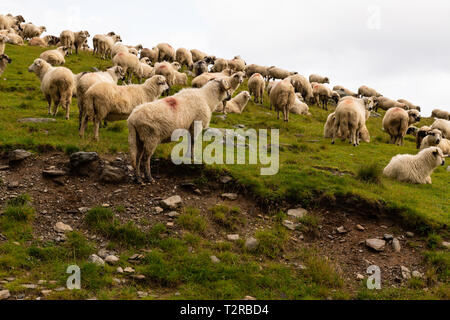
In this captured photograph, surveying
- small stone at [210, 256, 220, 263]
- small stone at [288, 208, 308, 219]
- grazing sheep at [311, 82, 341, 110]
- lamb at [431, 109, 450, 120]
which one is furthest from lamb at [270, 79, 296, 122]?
lamb at [431, 109, 450, 120]

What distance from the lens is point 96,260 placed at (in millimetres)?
6941

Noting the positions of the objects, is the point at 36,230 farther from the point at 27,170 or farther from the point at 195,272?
the point at 195,272

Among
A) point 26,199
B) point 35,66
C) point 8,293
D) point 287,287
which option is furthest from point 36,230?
point 35,66

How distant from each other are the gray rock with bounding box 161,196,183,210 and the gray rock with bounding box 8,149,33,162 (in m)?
4.13

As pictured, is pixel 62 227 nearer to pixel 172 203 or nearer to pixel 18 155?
pixel 172 203

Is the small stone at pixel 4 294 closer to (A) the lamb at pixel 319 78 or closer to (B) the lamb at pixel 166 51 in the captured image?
(B) the lamb at pixel 166 51

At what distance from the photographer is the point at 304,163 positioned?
1250 centimetres

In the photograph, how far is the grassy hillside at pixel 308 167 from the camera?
32.0 ft

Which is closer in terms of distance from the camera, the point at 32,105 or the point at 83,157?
the point at 83,157

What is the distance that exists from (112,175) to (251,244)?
415cm

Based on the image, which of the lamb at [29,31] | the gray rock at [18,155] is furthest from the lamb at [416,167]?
the lamb at [29,31]

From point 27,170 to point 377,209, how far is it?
9021 millimetres

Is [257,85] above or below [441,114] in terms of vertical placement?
above

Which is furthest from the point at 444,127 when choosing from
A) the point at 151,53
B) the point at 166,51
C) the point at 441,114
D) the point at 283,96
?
the point at 441,114
